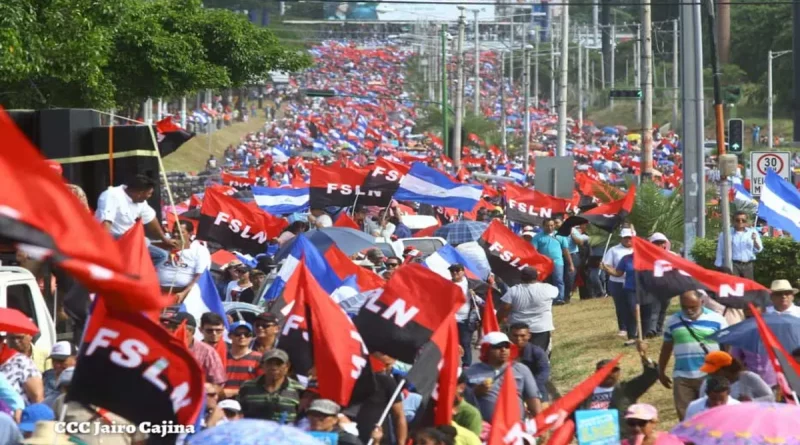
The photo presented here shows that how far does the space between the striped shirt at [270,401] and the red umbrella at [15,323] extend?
1.43 meters

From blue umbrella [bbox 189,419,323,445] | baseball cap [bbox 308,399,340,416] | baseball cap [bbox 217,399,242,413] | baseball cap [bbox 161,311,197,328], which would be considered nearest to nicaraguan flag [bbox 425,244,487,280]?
baseball cap [bbox 161,311,197,328]

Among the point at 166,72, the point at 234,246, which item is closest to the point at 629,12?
the point at 166,72

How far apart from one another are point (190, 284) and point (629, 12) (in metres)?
161

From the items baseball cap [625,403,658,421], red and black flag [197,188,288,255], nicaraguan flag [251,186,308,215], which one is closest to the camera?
baseball cap [625,403,658,421]

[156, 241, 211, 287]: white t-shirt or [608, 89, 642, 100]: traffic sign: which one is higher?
[608, 89, 642, 100]: traffic sign

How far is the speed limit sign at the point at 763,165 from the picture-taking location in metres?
24.1

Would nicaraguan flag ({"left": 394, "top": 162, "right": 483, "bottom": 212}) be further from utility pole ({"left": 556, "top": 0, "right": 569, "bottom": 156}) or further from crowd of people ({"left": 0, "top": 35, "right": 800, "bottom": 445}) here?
utility pole ({"left": 556, "top": 0, "right": 569, "bottom": 156})

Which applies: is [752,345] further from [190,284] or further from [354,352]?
[190,284]

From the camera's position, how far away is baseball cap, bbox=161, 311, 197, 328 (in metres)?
11.7

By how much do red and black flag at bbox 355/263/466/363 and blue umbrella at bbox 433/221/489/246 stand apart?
42.4ft

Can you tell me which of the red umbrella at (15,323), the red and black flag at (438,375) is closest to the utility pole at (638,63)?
the red umbrella at (15,323)

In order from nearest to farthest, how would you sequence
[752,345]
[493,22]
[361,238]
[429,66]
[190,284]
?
[752,345], [190,284], [361,238], [429,66], [493,22]

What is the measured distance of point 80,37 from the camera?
25.6 meters

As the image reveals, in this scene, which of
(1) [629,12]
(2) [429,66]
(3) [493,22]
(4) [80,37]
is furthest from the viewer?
(3) [493,22]
